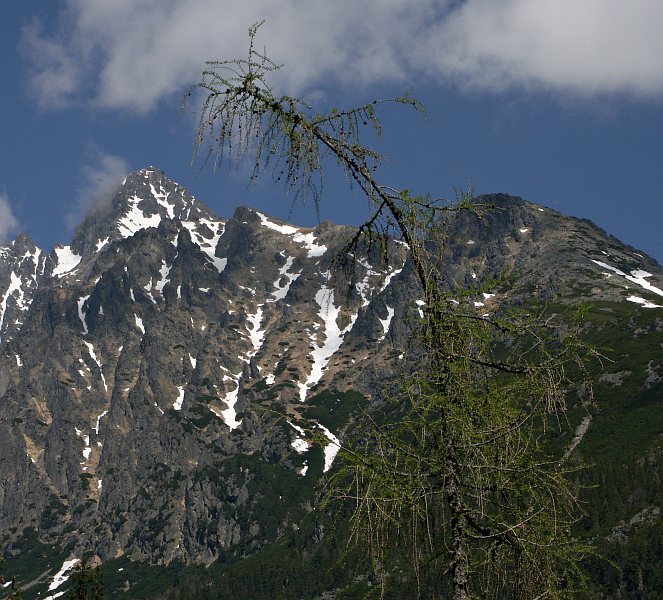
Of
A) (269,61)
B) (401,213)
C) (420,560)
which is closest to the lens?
(420,560)

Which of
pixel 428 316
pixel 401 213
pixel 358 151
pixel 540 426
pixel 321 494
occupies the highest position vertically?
pixel 358 151

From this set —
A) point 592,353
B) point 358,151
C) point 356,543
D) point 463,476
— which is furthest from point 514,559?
point 358,151

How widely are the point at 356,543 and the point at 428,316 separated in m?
2.10

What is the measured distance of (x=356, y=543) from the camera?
241 inches

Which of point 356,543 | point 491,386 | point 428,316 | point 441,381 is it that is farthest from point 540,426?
point 356,543

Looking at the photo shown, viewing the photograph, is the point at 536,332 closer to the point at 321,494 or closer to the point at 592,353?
the point at 592,353

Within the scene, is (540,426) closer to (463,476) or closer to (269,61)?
(463,476)

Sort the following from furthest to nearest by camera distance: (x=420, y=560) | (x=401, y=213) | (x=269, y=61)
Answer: (x=401, y=213)
(x=269, y=61)
(x=420, y=560)

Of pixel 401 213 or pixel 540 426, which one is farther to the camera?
pixel 401 213

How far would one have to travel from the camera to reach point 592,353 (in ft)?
20.8

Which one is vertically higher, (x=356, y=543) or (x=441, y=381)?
(x=441, y=381)

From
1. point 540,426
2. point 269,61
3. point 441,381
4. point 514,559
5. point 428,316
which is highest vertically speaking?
point 269,61

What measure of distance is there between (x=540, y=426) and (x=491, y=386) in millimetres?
569

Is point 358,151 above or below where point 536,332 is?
above
